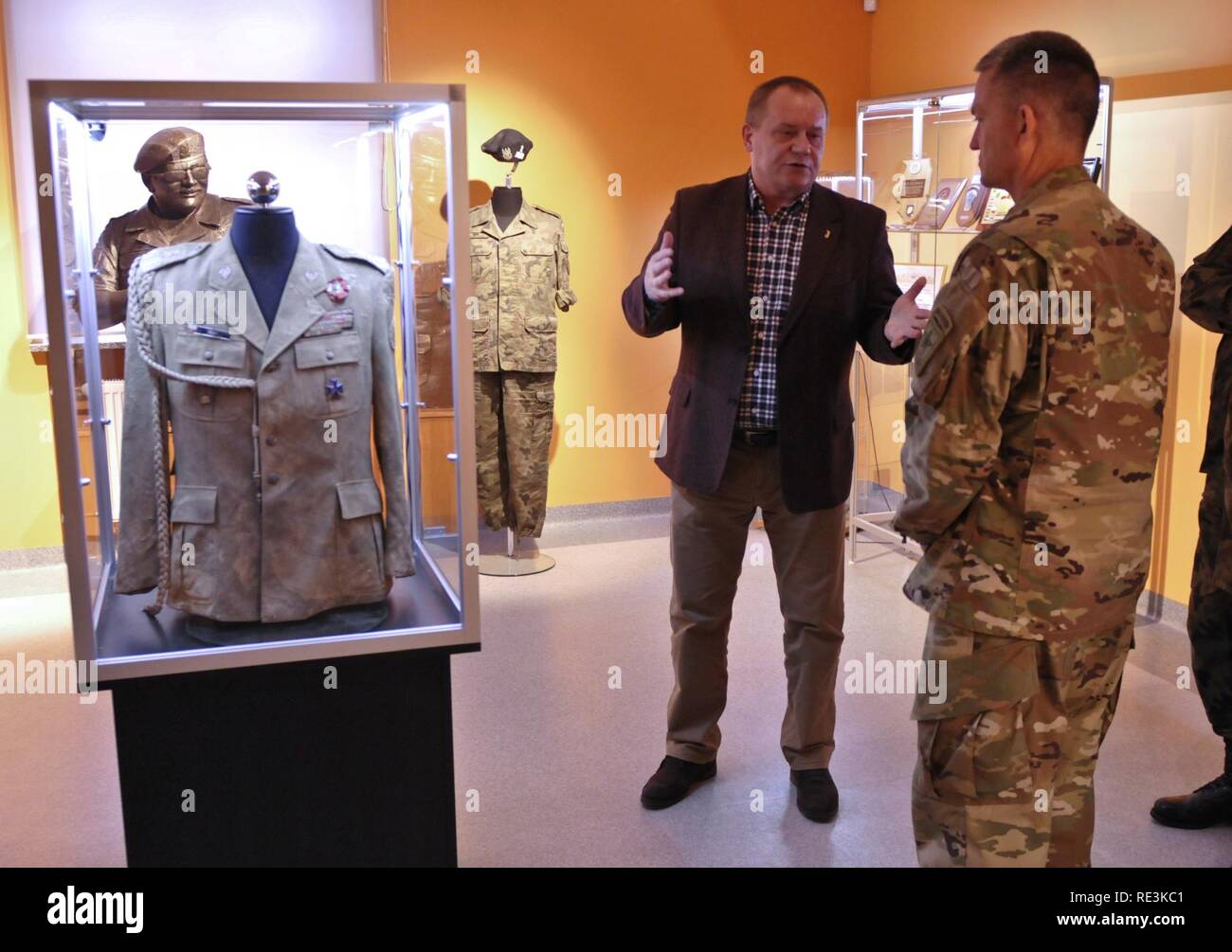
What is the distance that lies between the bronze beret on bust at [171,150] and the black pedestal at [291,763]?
88cm

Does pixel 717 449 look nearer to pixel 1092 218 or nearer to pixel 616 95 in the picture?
pixel 1092 218

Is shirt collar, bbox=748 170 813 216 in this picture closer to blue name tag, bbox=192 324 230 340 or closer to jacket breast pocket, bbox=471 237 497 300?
blue name tag, bbox=192 324 230 340

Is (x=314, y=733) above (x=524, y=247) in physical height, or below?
below

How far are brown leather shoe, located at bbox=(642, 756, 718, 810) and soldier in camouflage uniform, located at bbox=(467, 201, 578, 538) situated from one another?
2.16 m

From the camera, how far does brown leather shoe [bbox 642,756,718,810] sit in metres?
3.00

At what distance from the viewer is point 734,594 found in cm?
297

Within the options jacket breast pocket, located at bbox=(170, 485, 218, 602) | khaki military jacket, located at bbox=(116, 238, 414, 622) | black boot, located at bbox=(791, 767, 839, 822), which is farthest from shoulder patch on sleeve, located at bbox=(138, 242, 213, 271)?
black boot, located at bbox=(791, 767, 839, 822)

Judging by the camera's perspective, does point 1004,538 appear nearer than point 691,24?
Yes

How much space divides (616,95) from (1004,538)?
13.9 ft

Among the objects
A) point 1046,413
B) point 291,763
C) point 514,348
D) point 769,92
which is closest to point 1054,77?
point 1046,413

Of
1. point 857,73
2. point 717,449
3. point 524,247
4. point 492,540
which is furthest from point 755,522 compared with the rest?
point 717,449

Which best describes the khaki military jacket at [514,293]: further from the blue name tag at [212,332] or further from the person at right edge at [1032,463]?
the person at right edge at [1032,463]

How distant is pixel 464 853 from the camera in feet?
9.12

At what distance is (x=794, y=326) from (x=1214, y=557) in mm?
1122
